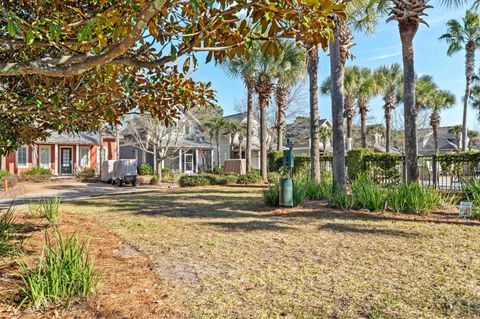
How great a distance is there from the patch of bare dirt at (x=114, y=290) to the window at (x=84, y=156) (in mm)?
26428

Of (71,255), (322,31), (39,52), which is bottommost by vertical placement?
(71,255)

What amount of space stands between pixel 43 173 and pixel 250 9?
26.7m

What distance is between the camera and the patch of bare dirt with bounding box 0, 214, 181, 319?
331 centimetres

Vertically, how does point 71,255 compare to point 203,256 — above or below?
above

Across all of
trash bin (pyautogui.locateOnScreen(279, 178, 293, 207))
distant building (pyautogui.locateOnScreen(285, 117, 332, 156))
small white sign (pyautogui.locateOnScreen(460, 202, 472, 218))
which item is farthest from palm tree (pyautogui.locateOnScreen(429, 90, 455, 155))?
trash bin (pyautogui.locateOnScreen(279, 178, 293, 207))

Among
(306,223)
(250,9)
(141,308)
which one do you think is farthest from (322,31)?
(306,223)

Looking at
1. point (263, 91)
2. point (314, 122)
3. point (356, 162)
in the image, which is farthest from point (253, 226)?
point (263, 91)

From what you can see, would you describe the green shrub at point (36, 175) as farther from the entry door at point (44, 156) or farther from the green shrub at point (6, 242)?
the green shrub at point (6, 242)

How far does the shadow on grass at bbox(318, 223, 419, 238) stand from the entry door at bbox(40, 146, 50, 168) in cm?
2765

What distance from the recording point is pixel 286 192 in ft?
31.9

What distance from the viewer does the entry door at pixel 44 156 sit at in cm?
2847

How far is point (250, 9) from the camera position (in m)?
3.03

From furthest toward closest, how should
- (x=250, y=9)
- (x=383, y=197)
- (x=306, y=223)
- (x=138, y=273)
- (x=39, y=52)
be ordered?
(x=383, y=197)
(x=306, y=223)
(x=39, y=52)
(x=138, y=273)
(x=250, y=9)

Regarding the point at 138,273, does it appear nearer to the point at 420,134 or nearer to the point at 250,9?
the point at 250,9
